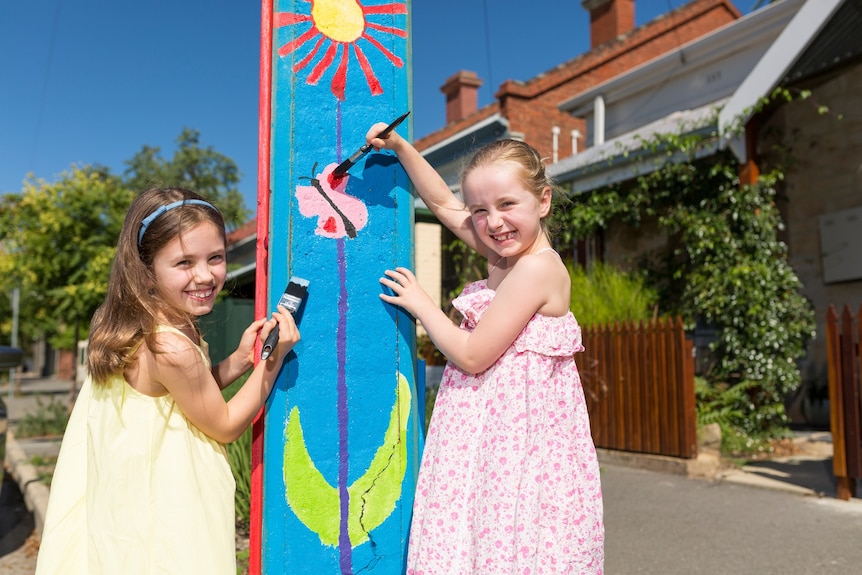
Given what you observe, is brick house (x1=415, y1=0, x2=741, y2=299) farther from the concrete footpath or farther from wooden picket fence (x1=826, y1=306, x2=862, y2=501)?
wooden picket fence (x1=826, y1=306, x2=862, y2=501)

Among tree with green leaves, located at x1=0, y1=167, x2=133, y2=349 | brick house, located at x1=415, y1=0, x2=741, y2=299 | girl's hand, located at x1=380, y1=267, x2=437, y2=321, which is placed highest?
brick house, located at x1=415, y1=0, x2=741, y2=299

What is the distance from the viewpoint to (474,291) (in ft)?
6.33

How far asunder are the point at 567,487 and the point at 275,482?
2.44ft

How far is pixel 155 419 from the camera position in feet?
5.59

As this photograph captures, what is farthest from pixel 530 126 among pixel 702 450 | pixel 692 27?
pixel 702 450

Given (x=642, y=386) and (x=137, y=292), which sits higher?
(x=137, y=292)

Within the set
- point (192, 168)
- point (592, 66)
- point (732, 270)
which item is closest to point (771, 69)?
point (732, 270)

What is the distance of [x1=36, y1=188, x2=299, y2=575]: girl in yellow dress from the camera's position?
5.44 ft

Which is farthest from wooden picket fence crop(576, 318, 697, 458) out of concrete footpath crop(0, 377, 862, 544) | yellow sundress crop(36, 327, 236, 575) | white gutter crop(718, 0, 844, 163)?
yellow sundress crop(36, 327, 236, 575)

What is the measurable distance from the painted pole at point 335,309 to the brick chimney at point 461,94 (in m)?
18.3

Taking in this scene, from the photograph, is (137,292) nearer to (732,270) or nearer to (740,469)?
(740,469)

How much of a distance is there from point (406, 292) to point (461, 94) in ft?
62.5

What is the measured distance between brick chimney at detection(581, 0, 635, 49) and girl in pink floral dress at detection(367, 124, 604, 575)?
54.3 ft

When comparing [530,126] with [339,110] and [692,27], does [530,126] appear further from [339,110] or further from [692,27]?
[339,110]
